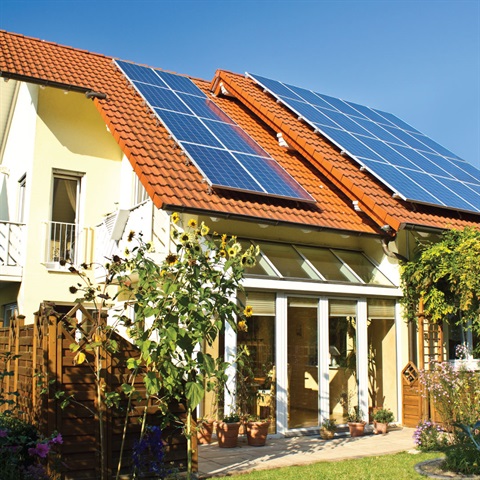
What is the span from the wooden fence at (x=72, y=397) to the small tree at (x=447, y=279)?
6.68 meters

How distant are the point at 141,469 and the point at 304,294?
5.41 metres

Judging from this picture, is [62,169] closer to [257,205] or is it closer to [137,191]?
[137,191]

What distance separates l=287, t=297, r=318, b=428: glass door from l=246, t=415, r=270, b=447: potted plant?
1131 mm

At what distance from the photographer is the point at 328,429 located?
11.6m

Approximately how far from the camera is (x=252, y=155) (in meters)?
14.0

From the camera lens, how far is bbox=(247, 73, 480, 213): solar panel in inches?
574

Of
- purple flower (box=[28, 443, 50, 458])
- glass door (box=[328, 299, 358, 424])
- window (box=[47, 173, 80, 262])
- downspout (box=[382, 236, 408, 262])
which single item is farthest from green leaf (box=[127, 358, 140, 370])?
downspout (box=[382, 236, 408, 262])

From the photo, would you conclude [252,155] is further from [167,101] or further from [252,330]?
[252,330]

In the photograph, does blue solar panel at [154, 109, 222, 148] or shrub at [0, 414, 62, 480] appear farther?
blue solar panel at [154, 109, 222, 148]

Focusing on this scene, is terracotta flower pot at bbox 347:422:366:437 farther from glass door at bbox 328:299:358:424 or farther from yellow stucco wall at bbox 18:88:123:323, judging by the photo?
yellow stucco wall at bbox 18:88:123:323

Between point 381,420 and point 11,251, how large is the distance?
26.7 ft

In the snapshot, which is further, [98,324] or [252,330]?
[252,330]

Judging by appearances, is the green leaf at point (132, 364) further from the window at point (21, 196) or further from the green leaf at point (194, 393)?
the window at point (21, 196)

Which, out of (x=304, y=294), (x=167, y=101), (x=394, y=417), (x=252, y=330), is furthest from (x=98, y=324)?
(x=167, y=101)
